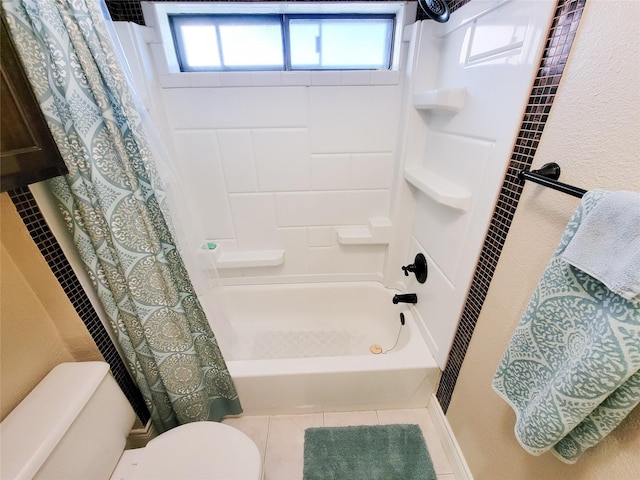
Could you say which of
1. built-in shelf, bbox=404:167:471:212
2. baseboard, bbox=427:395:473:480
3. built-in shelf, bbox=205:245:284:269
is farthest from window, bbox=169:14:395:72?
baseboard, bbox=427:395:473:480

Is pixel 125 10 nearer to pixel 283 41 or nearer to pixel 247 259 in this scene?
pixel 283 41

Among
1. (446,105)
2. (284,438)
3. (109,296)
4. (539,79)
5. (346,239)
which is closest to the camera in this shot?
(539,79)

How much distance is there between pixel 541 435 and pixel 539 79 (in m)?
0.88

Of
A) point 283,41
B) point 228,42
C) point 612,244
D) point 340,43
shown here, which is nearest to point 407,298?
point 612,244

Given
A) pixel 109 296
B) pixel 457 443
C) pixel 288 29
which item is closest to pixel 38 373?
pixel 109 296

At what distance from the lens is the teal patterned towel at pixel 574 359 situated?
48 centimetres

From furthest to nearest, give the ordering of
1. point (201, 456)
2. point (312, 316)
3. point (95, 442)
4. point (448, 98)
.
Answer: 1. point (312, 316)
2. point (448, 98)
3. point (201, 456)
4. point (95, 442)

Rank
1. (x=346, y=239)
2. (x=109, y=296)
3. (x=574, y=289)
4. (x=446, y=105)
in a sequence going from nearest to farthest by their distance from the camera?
(x=574, y=289) < (x=109, y=296) < (x=446, y=105) < (x=346, y=239)

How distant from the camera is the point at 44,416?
0.74 metres

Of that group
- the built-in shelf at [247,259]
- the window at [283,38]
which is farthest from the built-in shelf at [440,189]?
the built-in shelf at [247,259]

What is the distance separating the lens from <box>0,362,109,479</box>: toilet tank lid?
2.12 feet

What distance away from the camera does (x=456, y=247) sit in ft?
3.72

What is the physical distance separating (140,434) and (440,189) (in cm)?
175

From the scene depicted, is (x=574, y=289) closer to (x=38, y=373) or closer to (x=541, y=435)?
(x=541, y=435)
